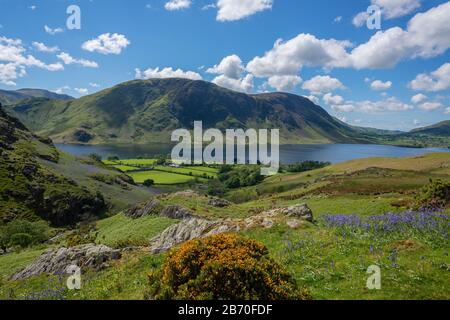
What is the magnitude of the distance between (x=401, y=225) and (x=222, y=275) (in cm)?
1352

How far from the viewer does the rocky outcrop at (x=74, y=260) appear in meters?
22.2

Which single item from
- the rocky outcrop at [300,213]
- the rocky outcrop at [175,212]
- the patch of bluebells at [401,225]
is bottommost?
the rocky outcrop at [175,212]

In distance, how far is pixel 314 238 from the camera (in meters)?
19.7

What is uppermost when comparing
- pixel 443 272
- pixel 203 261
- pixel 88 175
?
pixel 203 261

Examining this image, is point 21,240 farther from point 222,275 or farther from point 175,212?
point 222,275

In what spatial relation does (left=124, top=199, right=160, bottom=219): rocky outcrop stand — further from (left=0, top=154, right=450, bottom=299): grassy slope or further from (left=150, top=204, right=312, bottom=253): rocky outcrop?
(left=0, top=154, right=450, bottom=299): grassy slope

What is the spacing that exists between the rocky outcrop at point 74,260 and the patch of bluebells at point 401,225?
49.5ft

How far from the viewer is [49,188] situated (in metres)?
145

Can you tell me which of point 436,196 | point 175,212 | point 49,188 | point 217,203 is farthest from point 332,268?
point 49,188

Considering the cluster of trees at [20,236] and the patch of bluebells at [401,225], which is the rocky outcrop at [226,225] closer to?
the patch of bluebells at [401,225]

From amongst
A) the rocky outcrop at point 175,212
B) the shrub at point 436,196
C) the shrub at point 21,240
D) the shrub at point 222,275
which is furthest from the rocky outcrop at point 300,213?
the shrub at point 21,240

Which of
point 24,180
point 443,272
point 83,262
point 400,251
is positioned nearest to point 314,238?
point 400,251
